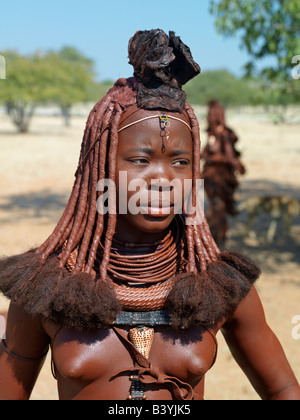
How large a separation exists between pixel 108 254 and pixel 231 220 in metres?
9.70

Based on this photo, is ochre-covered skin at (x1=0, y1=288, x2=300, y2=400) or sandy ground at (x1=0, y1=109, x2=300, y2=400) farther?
sandy ground at (x1=0, y1=109, x2=300, y2=400)

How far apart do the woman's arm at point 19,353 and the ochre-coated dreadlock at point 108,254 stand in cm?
14

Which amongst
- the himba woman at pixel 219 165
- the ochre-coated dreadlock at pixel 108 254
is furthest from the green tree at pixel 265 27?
the ochre-coated dreadlock at pixel 108 254

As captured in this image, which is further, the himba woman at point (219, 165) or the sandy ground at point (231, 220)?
the himba woman at point (219, 165)

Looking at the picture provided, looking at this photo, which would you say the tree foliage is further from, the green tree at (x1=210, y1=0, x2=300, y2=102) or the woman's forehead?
the woman's forehead

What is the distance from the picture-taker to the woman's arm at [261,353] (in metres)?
1.88

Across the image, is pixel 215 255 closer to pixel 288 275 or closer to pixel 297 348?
pixel 297 348

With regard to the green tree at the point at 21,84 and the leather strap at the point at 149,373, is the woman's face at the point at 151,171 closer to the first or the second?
the leather strap at the point at 149,373

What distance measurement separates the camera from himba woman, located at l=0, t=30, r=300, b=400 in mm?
1664

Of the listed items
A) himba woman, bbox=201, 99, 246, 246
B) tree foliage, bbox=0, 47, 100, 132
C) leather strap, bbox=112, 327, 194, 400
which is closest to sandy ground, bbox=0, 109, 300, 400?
leather strap, bbox=112, 327, 194, 400

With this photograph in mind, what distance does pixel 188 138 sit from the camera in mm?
1751

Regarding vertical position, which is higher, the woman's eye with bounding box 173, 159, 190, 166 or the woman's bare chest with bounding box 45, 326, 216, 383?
the woman's eye with bounding box 173, 159, 190, 166

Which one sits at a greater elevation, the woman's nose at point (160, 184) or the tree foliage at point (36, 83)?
the tree foliage at point (36, 83)
